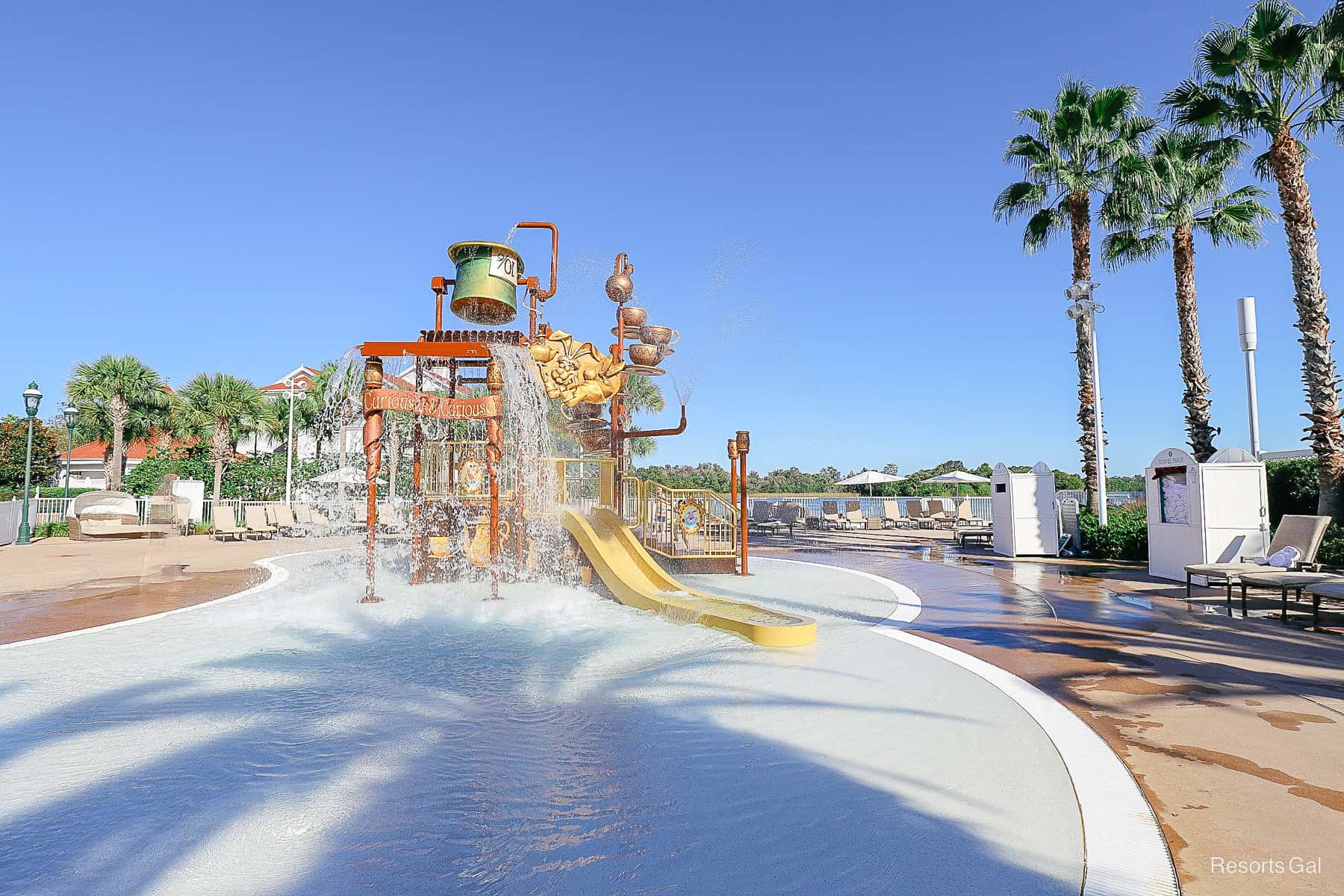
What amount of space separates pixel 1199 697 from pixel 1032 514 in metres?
12.1

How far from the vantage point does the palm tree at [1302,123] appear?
12.0 m

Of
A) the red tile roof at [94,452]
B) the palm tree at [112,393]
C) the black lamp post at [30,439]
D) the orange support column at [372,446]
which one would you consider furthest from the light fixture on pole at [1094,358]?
the red tile roof at [94,452]

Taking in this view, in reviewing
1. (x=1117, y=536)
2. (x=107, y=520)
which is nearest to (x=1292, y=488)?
(x=1117, y=536)

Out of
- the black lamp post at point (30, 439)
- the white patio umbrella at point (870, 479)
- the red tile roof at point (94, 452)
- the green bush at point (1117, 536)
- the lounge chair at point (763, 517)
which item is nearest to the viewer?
the green bush at point (1117, 536)

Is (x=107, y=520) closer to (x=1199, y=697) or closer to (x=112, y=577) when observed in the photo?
(x=112, y=577)

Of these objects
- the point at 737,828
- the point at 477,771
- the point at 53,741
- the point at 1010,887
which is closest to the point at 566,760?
the point at 477,771

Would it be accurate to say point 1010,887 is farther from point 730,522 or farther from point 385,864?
point 730,522

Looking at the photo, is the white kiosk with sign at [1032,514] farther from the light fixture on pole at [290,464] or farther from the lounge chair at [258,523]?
the light fixture on pole at [290,464]

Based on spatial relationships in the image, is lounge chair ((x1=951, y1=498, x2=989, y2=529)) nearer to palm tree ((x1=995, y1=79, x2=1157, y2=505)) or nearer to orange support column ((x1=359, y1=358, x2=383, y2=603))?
palm tree ((x1=995, y1=79, x2=1157, y2=505))

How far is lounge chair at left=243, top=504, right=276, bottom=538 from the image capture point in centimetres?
2044

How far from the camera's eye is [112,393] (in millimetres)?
30688

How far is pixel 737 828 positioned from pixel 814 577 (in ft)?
32.2

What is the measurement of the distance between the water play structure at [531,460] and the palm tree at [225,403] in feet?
65.7

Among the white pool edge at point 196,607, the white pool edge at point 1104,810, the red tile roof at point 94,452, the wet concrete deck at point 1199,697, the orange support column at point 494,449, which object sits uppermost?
the red tile roof at point 94,452
